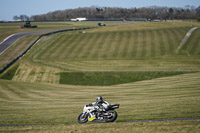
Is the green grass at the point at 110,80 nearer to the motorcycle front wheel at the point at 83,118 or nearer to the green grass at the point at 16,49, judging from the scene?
the motorcycle front wheel at the point at 83,118

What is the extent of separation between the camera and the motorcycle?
18.8 m

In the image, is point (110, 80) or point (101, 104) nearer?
point (101, 104)

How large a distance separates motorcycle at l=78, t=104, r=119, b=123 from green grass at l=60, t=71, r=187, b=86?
28.2 metres

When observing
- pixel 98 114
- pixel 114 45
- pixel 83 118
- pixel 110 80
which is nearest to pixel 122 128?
pixel 98 114

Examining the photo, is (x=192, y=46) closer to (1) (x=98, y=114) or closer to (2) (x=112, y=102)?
(2) (x=112, y=102)

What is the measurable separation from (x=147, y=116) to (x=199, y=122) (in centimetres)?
390

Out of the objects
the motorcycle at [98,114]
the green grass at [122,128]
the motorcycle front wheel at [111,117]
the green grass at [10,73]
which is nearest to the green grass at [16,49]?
the green grass at [10,73]

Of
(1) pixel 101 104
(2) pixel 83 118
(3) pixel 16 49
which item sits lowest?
(3) pixel 16 49

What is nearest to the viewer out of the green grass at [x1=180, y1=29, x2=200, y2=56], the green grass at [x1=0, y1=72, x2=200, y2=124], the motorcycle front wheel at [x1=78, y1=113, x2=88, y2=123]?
the motorcycle front wheel at [x1=78, y1=113, x2=88, y2=123]

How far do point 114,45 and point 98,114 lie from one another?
56924 millimetres

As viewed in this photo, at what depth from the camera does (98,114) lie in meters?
19.3

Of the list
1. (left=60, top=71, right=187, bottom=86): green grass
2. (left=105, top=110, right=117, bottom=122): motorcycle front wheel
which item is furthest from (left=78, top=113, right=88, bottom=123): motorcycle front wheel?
(left=60, top=71, right=187, bottom=86): green grass

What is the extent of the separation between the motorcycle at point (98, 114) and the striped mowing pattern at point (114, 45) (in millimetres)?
45357

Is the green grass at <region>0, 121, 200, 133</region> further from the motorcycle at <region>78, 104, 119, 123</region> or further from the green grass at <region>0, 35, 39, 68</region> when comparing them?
the green grass at <region>0, 35, 39, 68</region>
